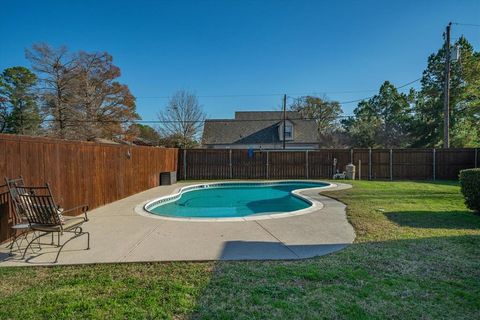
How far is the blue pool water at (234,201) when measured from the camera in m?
8.30

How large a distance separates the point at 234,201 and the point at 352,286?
794 centimetres

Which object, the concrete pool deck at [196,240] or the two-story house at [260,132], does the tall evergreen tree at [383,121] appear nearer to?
the two-story house at [260,132]

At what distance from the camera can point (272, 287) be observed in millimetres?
2850

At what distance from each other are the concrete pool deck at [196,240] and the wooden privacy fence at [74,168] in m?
0.73

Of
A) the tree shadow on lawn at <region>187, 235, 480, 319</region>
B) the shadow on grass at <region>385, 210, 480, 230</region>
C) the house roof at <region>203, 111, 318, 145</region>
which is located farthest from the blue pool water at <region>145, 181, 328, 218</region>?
the house roof at <region>203, 111, 318, 145</region>

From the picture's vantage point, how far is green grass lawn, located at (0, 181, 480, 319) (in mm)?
2381

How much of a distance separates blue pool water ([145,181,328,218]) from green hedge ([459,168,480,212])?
388 cm

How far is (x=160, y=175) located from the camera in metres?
13.2

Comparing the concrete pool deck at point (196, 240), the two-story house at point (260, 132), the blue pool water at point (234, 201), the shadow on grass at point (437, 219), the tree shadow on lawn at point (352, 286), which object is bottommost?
the blue pool water at point (234, 201)

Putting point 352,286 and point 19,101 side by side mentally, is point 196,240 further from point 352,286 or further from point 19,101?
point 19,101

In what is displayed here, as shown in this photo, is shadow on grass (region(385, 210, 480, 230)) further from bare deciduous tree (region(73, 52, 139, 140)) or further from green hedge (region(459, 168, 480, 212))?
bare deciduous tree (region(73, 52, 139, 140))

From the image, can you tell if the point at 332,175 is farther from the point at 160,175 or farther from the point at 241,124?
the point at 241,124

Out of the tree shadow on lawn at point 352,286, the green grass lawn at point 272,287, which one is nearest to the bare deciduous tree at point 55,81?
the green grass lawn at point 272,287

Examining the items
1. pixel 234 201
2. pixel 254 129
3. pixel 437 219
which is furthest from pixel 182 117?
pixel 437 219
